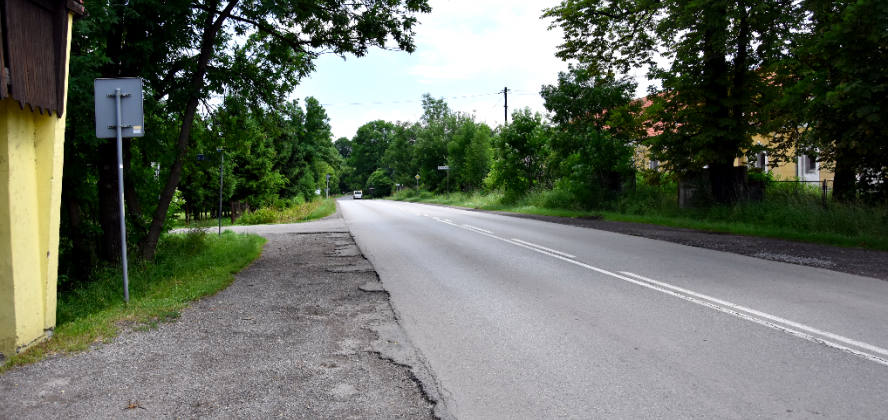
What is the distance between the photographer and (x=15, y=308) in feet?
15.7

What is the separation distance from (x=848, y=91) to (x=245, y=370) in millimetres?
11960

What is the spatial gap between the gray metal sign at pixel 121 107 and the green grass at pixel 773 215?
12908mm

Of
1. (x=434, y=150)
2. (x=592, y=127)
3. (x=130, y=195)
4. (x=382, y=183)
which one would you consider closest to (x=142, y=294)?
(x=130, y=195)

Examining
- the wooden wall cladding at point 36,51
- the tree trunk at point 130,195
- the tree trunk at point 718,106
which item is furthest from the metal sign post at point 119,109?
the tree trunk at point 718,106

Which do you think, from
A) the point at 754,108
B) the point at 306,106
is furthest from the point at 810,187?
the point at 306,106

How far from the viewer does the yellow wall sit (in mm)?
4773

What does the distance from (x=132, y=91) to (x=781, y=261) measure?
10100 mm

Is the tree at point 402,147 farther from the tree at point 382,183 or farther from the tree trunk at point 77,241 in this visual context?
the tree trunk at point 77,241

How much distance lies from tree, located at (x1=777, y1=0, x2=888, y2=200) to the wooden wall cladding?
12576 mm

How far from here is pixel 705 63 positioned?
56.5 ft

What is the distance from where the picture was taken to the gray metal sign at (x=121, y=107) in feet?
22.1

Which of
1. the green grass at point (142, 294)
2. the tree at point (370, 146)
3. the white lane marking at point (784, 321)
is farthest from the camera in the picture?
the tree at point (370, 146)

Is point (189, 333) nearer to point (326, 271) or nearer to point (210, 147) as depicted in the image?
point (326, 271)

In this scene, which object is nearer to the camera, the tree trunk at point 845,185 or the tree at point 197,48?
the tree at point 197,48
